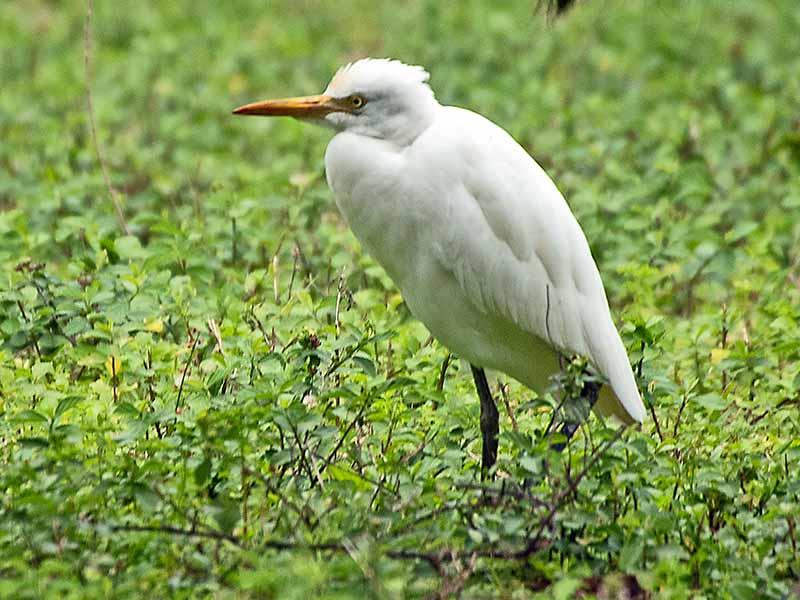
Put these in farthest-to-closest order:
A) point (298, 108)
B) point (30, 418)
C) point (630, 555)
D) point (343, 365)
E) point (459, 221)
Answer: point (343, 365) < point (298, 108) < point (459, 221) < point (30, 418) < point (630, 555)

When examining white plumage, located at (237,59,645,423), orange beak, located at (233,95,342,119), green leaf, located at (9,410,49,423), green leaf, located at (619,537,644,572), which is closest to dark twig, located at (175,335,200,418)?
green leaf, located at (9,410,49,423)

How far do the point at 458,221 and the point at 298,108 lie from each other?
0.47m

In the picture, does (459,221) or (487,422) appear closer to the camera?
(459,221)

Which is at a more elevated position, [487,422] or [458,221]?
[458,221]

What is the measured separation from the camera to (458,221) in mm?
3719

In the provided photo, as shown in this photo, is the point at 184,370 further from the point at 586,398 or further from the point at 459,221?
the point at 586,398

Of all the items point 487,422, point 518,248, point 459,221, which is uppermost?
point 459,221

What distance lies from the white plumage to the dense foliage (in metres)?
0.18

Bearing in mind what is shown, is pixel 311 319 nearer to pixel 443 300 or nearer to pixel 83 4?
pixel 443 300

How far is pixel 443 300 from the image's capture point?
152 inches

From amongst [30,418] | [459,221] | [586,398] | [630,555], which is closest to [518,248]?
[459,221]

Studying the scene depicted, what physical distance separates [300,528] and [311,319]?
131cm

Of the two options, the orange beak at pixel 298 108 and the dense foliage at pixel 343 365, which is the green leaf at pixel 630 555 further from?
the orange beak at pixel 298 108

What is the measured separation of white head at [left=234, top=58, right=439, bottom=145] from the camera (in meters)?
3.76
